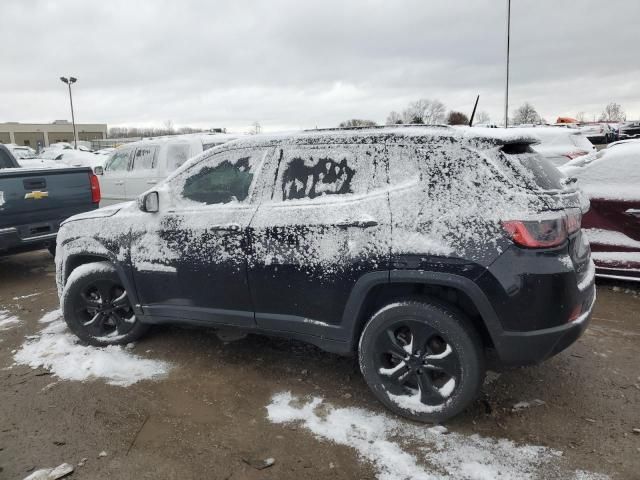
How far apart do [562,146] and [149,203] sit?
9.17 m

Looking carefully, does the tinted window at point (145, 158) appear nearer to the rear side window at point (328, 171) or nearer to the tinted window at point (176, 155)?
the tinted window at point (176, 155)

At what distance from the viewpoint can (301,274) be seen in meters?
3.39

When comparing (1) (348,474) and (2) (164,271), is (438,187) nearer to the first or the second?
(1) (348,474)

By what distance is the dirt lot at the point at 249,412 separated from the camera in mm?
2857

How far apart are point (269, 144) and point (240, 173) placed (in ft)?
1.01

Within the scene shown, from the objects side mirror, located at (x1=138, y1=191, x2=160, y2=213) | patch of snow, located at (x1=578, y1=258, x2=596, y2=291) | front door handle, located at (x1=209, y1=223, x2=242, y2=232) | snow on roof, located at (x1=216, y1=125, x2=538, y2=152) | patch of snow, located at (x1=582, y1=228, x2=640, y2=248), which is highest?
snow on roof, located at (x1=216, y1=125, x2=538, y2=152)

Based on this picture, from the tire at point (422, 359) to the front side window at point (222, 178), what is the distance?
1.39 metres

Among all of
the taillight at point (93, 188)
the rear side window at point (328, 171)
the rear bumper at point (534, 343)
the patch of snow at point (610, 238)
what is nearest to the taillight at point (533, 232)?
the rear bumper at point (534, 343)

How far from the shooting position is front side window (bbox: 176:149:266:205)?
3.73 metres

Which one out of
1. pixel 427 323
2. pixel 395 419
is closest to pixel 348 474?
pixel 395 419

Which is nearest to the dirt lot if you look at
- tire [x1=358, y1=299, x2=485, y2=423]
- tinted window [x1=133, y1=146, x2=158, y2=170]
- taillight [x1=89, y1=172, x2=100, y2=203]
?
tire [x1=358, y1=299, x2=485, y2=423]

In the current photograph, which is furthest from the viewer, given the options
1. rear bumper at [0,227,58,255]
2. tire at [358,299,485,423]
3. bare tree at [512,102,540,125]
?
bare tree at [512,102,540,125]

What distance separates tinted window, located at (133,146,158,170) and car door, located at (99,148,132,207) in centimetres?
23

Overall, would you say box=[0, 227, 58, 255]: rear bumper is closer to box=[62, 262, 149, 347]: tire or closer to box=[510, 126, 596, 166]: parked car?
box=[62, 262, 149, 347]: tire
